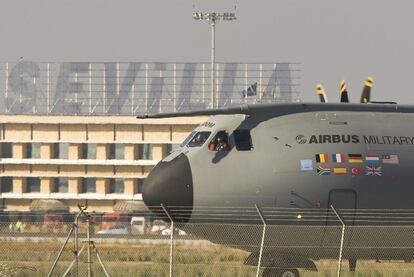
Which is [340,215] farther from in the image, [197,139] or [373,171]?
[197,139]

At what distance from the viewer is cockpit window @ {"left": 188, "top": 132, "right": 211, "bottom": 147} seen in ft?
115

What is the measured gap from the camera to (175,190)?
34156 mm

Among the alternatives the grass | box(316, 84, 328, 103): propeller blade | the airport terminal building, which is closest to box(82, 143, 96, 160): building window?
the airport terminal building

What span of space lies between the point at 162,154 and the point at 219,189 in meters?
65.9

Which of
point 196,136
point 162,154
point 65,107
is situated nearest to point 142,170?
point 162,154

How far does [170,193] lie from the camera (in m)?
34.1

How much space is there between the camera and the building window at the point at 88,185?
10306 cm

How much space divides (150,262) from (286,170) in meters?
14.9

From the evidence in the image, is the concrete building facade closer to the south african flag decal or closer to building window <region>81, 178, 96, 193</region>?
building window <region>81, 178, 96, 193</region>

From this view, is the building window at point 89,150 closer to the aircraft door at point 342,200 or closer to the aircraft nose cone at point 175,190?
the aircraft nose cone at point 175,190

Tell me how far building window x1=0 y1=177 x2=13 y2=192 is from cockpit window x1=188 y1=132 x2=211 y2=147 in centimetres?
7135

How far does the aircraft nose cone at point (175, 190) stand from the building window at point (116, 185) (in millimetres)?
68722

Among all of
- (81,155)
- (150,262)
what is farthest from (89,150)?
(150,262)

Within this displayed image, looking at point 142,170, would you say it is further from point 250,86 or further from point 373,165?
point 373,165
